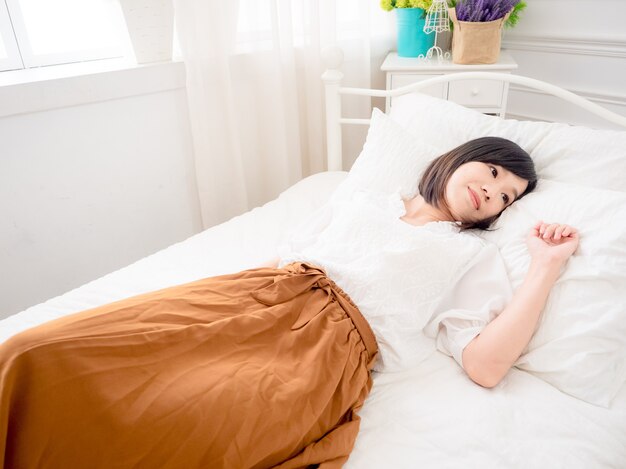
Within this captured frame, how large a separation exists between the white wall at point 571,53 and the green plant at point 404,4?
58 centimetres

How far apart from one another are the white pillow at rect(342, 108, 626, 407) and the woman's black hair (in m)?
0.05

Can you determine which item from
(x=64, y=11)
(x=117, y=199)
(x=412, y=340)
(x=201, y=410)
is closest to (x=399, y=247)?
(x=412, y=340)

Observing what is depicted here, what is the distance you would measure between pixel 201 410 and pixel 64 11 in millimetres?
1625

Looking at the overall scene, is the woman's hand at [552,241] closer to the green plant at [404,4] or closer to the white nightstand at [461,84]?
the white nightstand at [461,84]

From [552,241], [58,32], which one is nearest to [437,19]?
[552,241]

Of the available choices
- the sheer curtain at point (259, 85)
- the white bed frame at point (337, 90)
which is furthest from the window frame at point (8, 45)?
the white bed frame at point (337, 90)

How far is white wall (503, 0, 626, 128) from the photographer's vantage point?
2.03m

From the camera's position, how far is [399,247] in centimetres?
108

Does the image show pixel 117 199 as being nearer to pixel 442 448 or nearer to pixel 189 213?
pixel 189 213

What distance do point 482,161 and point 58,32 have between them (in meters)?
1.54

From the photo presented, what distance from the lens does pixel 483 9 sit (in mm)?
1858

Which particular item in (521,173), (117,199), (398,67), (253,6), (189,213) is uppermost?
(253,6)

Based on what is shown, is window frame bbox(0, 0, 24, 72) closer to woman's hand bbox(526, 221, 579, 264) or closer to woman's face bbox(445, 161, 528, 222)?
Answer: woman's face bbox(445, 161, 528, 222)

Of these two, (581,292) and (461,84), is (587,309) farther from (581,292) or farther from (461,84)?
(461,84)
